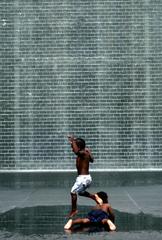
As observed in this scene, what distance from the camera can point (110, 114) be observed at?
14117 mm

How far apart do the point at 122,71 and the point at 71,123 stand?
2.28 metres

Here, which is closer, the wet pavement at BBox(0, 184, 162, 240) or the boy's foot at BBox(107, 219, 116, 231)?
the wet pavement at BBox(0, 184, 162, 240)

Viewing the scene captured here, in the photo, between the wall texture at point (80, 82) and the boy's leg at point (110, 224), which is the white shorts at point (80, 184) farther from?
the wall texture at point (80, 82)

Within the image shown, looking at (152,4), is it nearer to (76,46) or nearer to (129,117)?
(76,46)

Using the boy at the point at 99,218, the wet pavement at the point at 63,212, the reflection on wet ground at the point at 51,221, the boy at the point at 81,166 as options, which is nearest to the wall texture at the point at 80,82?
the wet pavement at the point at 63,212

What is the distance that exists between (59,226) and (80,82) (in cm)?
730

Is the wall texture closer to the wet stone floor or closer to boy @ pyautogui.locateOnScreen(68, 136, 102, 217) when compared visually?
the wet stone floor

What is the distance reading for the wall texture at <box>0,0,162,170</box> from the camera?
14047 millimetres

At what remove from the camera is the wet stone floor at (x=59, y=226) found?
6.61 metres

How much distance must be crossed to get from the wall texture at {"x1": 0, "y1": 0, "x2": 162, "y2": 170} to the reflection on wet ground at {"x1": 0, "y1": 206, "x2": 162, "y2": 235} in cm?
457

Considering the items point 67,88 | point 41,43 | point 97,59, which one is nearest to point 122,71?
point 97,59

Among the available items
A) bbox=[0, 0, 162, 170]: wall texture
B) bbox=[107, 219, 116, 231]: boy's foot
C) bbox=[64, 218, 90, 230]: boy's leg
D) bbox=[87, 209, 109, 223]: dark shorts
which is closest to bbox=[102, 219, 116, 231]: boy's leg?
bbox=[107, 219, 116, 231]: boy's foot

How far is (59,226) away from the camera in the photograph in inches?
296

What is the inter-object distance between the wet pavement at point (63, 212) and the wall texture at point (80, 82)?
1192mm
